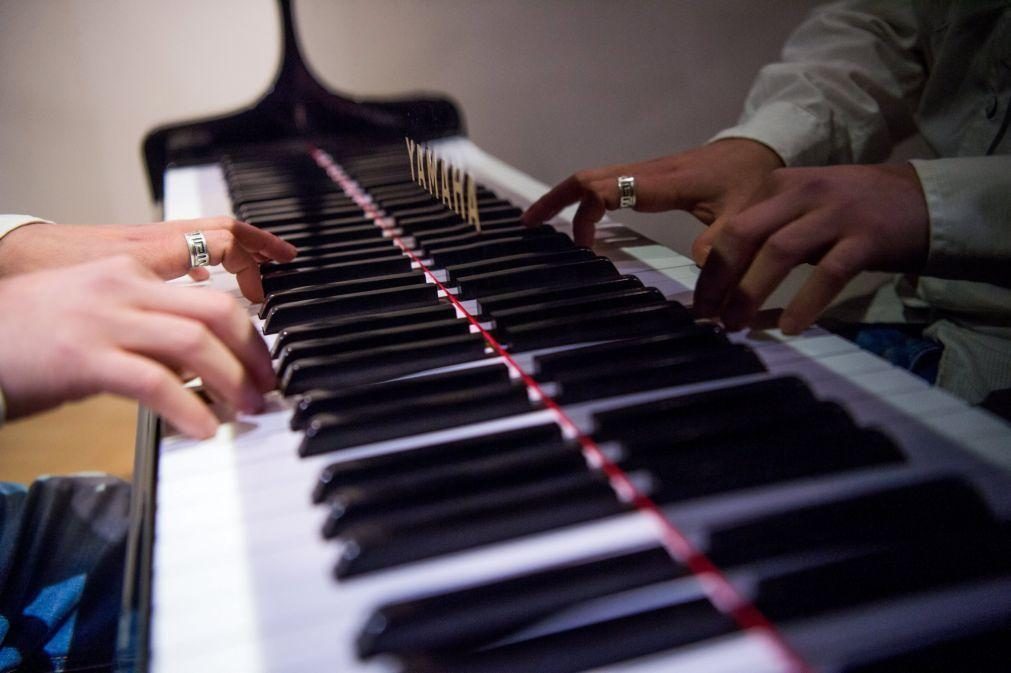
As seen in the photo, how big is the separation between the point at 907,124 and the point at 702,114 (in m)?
0.41

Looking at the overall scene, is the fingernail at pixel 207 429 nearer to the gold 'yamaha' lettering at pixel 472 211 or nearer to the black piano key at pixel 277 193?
the gold 'yamaha' lettering at pixel 472 211

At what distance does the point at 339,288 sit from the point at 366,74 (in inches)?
41.3

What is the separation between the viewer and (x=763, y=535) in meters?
0.41

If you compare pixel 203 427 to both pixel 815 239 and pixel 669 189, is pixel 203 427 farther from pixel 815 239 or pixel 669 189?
pixel 669 189

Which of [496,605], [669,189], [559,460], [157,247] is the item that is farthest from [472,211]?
[496,605]

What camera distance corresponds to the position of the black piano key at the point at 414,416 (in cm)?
54

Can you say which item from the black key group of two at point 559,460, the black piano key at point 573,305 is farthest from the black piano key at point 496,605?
the black piano key at point 573,305

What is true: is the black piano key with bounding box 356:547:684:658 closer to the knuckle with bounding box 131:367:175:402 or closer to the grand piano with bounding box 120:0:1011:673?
the grand piano with bounding box 120:0:1011:673

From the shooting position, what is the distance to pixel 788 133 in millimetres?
1116

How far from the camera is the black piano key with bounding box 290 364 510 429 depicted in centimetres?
57

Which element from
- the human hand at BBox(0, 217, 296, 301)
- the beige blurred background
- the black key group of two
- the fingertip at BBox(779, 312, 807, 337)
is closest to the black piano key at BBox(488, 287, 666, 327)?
the black key group of two

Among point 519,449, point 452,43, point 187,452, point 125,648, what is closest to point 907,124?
point 452,43

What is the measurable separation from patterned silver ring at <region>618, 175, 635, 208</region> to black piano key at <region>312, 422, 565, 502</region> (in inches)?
21.4

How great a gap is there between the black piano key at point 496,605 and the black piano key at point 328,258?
558 mm
